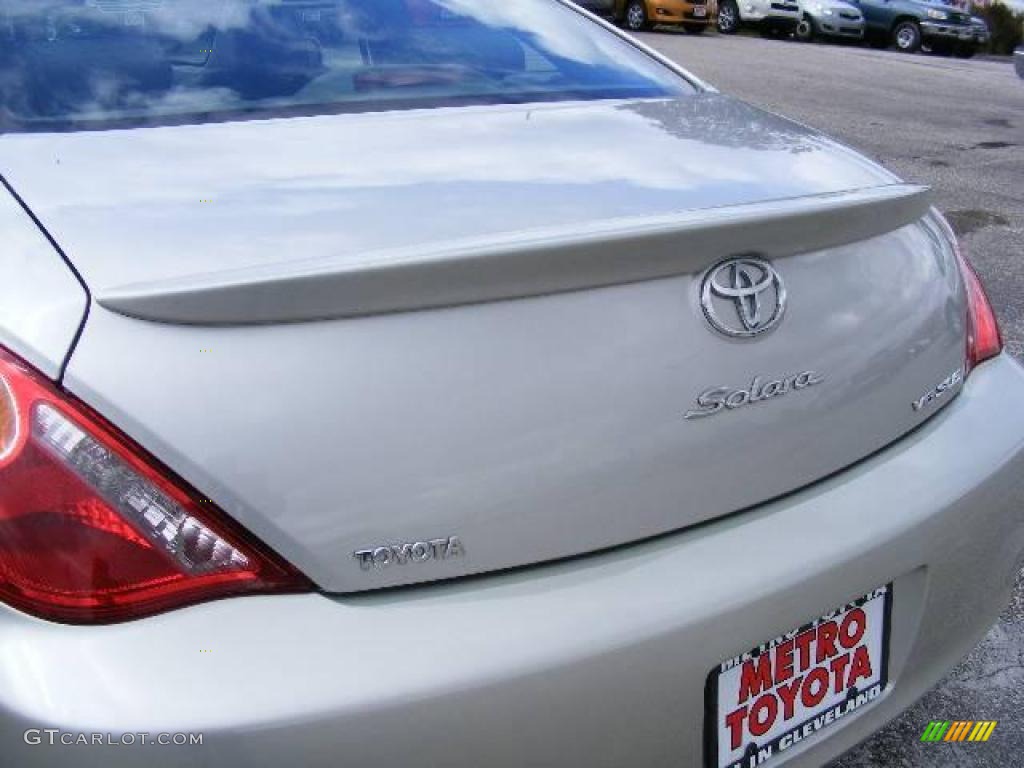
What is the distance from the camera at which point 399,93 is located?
204 cm

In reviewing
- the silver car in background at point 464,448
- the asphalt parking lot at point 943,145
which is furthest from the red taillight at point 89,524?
the asphalt parking lot at point 943,145

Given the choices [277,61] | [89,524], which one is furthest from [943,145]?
[89,524]

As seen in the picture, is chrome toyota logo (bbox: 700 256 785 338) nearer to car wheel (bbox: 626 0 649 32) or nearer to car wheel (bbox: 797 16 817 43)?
car wheel (bbox: 626 0 649 32)

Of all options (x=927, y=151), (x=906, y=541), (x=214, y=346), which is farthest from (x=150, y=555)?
(x=927, y=151)

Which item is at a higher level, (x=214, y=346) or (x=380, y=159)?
(x=380, y=159)

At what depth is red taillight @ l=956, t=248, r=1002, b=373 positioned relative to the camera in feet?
6.33

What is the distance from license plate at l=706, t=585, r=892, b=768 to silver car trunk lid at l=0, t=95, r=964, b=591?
0.20m

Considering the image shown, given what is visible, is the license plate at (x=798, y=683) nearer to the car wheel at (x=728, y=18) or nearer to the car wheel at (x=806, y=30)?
the car wheel at (x=806, y=30)

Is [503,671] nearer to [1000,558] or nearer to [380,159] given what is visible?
[380,159]

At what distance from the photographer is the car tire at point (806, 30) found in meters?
20.5

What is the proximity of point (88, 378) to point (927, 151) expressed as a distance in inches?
324

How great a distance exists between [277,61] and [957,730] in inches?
72.6

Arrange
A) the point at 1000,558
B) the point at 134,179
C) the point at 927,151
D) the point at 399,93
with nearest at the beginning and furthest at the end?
the point at 134,179 → the point at 1000,558 → the point at 399,93 → the point at 927,151

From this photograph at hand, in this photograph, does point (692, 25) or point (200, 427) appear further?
point (692, 25)
